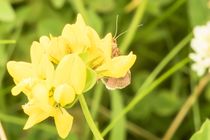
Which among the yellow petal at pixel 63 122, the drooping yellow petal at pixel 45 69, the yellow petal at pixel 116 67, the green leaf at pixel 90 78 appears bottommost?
the yellow petal at pixel 63 122

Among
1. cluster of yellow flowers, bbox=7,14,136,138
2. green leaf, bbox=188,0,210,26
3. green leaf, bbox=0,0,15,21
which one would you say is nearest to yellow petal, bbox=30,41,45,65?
cluster of yellow flowers, bbox=7,14,136,138

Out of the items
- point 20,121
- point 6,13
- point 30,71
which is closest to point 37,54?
point 30,71

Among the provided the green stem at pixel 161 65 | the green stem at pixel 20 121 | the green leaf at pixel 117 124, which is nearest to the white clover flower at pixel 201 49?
the green stem at pixel 161 65

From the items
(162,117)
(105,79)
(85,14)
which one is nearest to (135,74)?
(162,117)

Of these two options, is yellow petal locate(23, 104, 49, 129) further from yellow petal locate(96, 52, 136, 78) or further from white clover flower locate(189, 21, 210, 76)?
white clover flower locate(189, 21, 210, 76)

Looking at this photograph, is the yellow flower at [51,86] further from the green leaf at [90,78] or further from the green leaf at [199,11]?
the green leaf at [199,11]

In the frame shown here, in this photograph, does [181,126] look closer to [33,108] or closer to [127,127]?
[127,127]

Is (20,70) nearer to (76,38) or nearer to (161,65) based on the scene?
(76,38)
